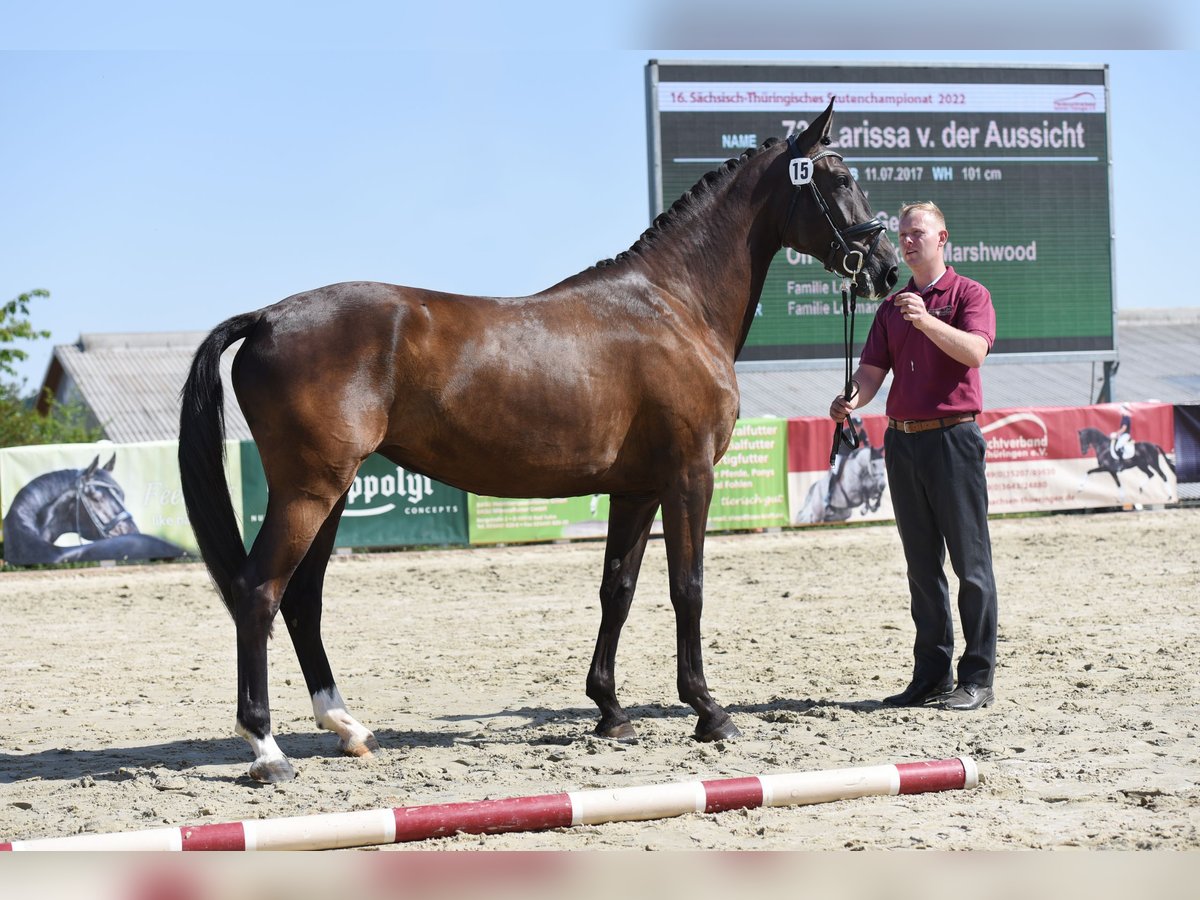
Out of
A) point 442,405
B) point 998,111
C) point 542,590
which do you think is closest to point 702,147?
point 998,111

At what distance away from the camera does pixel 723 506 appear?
1447 centimetres

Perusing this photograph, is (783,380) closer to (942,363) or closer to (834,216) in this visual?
(942,363)

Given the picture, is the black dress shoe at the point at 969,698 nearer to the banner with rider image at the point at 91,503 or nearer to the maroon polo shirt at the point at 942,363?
the maroon polo shirt at the point at 942,363

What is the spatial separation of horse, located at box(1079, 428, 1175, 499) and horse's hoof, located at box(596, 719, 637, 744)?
12.6 meters

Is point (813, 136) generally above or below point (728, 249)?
above

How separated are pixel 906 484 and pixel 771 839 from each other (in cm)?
248

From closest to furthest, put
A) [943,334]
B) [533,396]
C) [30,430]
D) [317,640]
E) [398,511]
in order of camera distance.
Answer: [533,396], [317,640], [943,334], [398,511], [30,430]

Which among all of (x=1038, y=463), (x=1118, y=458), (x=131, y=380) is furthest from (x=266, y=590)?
(x=131, y=380)

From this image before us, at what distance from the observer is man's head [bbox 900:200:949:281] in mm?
5031

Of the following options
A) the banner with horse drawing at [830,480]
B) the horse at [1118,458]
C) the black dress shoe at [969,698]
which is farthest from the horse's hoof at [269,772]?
the horse at [1118,458]

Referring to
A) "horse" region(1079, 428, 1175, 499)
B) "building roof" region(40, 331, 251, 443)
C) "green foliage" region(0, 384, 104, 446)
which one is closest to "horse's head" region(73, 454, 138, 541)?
"green foliage" region(0, 384, 104, 446)

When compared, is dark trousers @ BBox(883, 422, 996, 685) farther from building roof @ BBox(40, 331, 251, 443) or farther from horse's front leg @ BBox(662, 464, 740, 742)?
building roof @ BBox(40, 331, 251, 443)

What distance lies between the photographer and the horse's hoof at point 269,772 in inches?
153

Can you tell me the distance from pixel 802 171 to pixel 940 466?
1417 millimetres
